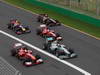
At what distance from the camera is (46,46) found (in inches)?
966

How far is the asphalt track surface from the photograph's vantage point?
21203 mm

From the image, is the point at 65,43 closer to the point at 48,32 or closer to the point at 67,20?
the point at 48,32

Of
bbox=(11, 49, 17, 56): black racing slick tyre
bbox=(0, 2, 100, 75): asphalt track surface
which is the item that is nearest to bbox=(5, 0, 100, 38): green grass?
bbox=(0, 2, 100, 75): asphalt track surface

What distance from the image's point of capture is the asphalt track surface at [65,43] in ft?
69.6

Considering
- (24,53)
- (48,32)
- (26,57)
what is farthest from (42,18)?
(26,57)

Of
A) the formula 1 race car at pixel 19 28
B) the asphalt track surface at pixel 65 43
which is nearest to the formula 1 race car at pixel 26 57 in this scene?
the asphalt track surface at pixel 65 43

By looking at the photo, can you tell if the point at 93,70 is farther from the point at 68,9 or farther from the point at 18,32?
the point at 68,9

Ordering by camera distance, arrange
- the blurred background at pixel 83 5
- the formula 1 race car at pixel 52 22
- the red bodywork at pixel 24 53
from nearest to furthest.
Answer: the red bodywork at pixel 24 53
the formula 1 race car at pixel 52 22
the blurred background at pixel 83 5

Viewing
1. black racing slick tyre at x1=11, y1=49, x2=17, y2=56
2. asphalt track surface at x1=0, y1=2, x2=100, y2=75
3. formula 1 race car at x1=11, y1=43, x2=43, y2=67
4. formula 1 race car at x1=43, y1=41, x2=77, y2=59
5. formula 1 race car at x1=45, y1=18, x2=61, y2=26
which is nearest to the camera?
asphalt track surface at x1=0, y1=2, x2=100, y2=75

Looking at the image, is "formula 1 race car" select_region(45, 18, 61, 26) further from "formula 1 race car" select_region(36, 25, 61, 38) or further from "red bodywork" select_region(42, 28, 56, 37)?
"red bodywork" select_region(42, 28, 56, 37)

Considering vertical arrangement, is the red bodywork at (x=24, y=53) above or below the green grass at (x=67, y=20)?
above

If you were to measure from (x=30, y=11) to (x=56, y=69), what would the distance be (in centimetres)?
1620

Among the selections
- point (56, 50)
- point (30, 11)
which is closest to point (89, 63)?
point (56, 50)

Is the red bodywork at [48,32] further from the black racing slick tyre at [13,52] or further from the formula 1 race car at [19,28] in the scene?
the black racing slick tyre at [13,52]
